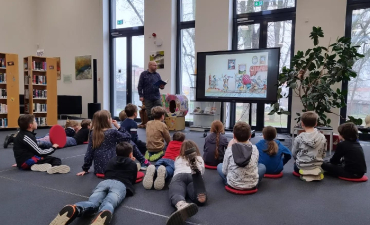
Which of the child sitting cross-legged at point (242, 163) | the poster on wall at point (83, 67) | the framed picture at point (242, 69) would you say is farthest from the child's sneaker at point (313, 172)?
the poster on wall at point (83, 67)

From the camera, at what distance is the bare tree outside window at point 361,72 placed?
18.1ft

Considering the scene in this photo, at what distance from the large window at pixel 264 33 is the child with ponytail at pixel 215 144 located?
2977mm

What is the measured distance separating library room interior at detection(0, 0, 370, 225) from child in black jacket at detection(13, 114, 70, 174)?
0.01 metres

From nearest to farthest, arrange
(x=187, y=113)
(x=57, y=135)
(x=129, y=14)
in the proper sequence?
(x=57, y=135), (x=187, y=113), (x=129, y=14)

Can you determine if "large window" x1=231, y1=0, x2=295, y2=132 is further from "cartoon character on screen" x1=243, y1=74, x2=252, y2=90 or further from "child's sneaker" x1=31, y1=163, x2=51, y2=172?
"child's sneaker" x1=31, y1=163, x2=51, y2=172

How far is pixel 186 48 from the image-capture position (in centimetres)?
749

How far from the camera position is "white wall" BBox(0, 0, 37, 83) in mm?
8922

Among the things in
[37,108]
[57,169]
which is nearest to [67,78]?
[37,108]

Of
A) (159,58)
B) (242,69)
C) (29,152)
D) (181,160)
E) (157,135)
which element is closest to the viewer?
(181,160)

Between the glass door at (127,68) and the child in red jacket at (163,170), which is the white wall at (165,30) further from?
the child in red jacket at (163,170)

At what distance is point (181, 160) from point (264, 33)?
486 centimetres

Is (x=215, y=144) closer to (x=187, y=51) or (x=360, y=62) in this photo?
(x=360, y=62)

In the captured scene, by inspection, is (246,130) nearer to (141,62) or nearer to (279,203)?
(279,203)

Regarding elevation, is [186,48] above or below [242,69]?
above
